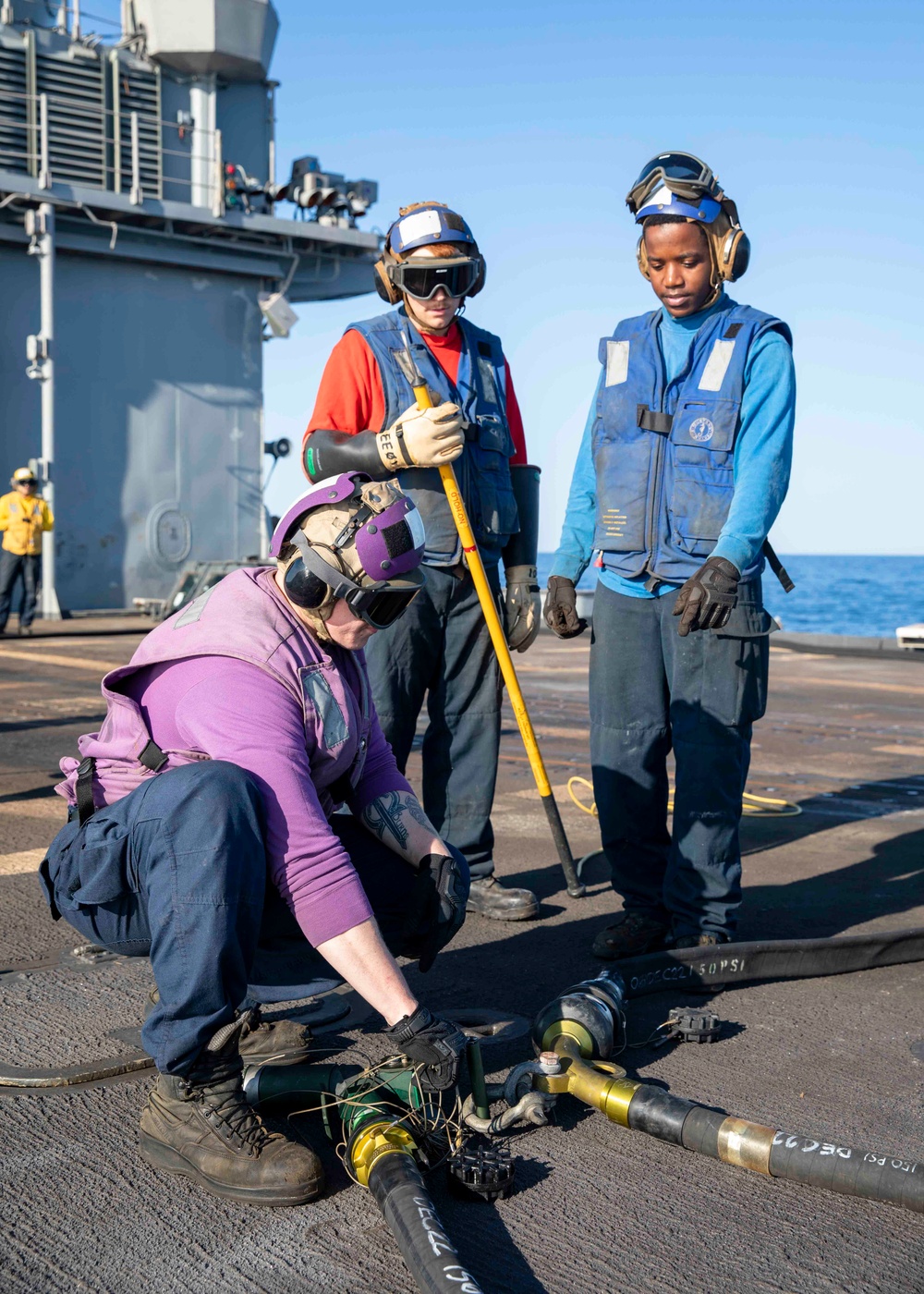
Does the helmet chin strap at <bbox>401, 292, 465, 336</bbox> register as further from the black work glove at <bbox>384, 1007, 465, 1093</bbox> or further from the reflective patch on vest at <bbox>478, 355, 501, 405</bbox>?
the black work glove at <bbox>384, 1007, 465, 1093</bbox>

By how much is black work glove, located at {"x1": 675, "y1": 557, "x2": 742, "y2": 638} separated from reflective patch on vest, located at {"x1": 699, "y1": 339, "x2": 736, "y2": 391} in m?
0.57

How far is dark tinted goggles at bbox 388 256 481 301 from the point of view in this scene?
4.32m

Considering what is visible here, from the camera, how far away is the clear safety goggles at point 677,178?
384 centimetres

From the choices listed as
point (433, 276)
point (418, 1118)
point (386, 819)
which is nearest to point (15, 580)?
point (433, 276)

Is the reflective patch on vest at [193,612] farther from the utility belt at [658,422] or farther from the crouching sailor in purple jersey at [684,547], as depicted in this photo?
the utility belt at [658,422]

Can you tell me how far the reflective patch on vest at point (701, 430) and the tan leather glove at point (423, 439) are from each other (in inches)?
28.0

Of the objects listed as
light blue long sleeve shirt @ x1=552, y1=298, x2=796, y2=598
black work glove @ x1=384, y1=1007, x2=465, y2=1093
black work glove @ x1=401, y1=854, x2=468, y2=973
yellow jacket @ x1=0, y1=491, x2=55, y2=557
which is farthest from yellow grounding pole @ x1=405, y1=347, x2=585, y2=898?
yellow jacket @ x1=0, y1=491, x2=55, y2=557

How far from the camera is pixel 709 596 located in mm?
3639

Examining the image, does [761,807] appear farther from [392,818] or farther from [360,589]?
[360,589]

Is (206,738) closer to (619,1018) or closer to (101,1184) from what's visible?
(101,1184)

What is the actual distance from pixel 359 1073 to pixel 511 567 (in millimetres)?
2455

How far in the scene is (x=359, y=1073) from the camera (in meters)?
2.64

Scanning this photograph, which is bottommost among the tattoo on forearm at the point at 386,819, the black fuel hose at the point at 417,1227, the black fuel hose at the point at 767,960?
the black fuel hose at the point at 767,960

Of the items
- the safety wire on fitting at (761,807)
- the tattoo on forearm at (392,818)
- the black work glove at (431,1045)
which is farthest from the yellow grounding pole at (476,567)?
the black work glove at (431,1045)
